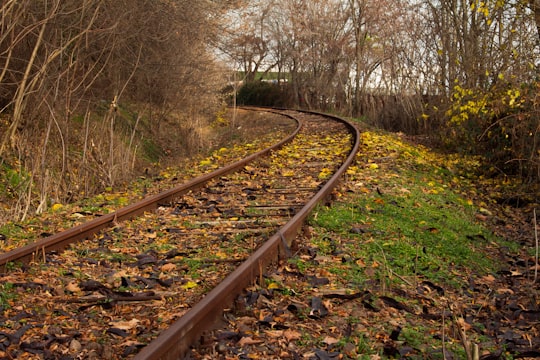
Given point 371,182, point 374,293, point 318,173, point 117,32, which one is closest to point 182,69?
point 117,32

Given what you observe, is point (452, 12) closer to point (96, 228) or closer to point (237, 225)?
point (237, 225)

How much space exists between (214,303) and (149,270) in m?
1.44

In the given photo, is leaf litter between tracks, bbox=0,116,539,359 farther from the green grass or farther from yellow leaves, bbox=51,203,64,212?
yellow leaves, bbox=51,203,64,212

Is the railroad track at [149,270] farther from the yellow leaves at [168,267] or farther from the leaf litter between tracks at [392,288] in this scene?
the leaf litter between tracks at [392,288]

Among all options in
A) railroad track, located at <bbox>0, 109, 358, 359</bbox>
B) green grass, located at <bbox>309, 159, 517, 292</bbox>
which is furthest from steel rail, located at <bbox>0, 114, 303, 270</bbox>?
green grass, located at <bbox>309, 159, 517, 292</bbox>

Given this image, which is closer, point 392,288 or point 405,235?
point 392,288

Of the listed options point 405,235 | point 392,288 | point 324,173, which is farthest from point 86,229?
point 324,173

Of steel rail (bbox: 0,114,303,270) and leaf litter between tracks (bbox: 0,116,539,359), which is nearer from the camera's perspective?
leaf litter between tracks (bbox: 0,116,539,359)

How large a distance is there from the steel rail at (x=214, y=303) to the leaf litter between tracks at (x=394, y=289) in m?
0.09

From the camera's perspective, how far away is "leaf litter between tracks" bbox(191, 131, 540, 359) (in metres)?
3.88

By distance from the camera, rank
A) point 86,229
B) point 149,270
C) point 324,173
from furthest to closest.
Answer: point 324,173 < point 86,229 < point 149,270

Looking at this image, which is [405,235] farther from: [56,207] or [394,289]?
[56,207]

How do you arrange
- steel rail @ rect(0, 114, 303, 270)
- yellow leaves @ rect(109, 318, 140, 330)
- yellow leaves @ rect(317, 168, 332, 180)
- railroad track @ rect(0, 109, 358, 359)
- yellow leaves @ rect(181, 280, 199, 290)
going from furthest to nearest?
yellow leaves @ rect(317, 168, 332, 180) < steel rail @ rect(0, 114, 303, 270) < yellow leaves @ rect(181, 280, 199, 290) < yellow leaves @ rect(109, 318, 140, 330) < railroad track @ rect(0, 109, 358, 359)

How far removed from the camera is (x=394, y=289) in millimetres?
5000
